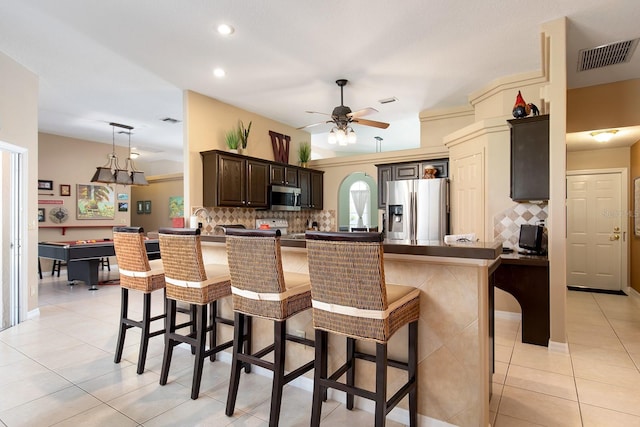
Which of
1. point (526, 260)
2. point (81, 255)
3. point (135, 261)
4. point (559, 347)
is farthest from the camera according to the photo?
point (81, 255)

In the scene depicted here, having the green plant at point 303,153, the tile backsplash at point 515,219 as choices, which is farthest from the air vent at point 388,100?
the tile backsplash at point 515,219

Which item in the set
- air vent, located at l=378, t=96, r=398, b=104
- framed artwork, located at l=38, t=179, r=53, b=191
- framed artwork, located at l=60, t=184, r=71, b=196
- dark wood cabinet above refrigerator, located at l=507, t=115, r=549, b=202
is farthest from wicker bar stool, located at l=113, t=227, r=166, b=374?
framed artwork, located at l=60, t=184, r=71, b=196

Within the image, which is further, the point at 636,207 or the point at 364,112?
the point at 636,207

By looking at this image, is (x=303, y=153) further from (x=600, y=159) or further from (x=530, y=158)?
(x=600, y=159)

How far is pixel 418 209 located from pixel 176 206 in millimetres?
7221

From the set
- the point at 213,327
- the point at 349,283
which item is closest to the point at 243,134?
the point at 213,327

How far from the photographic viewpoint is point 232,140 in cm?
520

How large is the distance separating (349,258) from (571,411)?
1.85m

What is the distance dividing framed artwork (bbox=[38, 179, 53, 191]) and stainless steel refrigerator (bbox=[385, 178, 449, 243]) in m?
6.94

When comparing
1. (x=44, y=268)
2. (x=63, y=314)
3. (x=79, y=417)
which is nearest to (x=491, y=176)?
(x=79, y=417)

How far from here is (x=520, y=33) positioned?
329 centimetres

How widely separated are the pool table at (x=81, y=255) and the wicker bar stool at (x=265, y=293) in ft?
15.2

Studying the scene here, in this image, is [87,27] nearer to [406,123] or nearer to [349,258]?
[349,258]

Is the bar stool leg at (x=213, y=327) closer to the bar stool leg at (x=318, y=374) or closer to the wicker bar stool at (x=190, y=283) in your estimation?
the wicker bar stool at (x=190, y=283)
